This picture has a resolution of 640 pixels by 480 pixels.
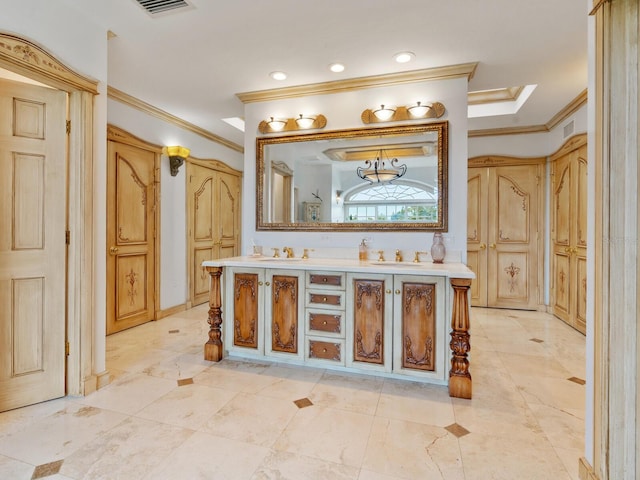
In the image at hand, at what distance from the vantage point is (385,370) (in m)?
2.55

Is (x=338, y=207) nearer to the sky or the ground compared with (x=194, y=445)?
nearer to the sky

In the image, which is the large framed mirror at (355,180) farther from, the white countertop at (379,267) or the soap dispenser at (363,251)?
the white countertop at (379,267)

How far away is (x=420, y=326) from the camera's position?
2465 mm

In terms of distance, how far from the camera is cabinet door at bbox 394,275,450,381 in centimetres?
243

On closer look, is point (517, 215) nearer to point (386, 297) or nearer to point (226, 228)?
point (386, 297)

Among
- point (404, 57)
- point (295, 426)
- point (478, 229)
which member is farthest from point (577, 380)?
point (404, 57)

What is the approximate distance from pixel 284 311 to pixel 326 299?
1.30ft

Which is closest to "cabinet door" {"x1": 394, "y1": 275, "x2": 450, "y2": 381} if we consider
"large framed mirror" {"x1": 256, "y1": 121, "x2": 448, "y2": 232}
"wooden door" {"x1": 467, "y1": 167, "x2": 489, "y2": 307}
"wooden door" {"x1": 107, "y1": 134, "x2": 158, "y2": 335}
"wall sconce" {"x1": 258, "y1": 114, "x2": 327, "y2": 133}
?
"large framed mirror" {"x1": 256, "y1": 121, "x2": 448, "y2": 232}

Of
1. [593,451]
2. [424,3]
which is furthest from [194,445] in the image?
[424,3]

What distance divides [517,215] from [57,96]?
5402 mm

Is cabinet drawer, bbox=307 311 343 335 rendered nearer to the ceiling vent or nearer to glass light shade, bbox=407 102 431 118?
glass light shade, bbox=407 102 431 118

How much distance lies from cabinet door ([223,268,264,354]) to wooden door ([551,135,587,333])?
3538mm

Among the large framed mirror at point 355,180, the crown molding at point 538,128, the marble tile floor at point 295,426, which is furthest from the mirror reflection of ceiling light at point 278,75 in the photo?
the crown molding at point 538,128

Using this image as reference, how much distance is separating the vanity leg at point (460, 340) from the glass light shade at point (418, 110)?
5.31 feet
